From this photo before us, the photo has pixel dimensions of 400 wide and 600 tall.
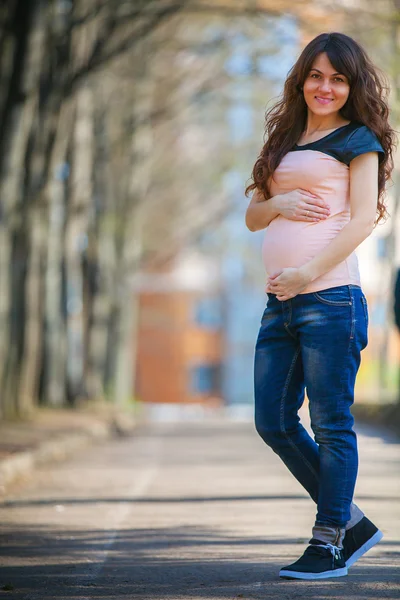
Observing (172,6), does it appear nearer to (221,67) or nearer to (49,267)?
(49,267)

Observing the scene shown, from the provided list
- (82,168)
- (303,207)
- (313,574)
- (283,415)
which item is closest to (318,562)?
(313,574)

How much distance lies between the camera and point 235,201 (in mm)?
39000

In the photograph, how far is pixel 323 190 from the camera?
16.8 ft

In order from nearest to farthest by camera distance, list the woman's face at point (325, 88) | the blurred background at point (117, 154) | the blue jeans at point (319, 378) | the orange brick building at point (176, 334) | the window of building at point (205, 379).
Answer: the blue jeans at point (319, 378) → the woman's face at point (325, 88) → the blurred background at point (117, 154) → the orange brick building at point (176, 334) → the window of building at point (205, 379)

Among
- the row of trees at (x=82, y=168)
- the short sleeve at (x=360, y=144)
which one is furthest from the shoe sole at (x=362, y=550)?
the row of trees at (x=82, y=168)

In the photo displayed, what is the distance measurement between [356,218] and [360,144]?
302 mm

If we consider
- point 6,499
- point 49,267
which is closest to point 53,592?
point 6,499

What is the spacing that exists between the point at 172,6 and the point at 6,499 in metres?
8.32

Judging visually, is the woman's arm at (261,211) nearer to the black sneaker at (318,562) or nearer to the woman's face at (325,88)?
the woman's face at (325,88)

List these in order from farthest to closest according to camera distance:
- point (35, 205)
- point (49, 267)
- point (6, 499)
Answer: point (49, 267) → point (35, 205) → point (6, 499)

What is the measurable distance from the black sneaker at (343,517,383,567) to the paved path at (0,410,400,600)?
0.34 feet

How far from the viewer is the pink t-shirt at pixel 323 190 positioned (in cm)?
507

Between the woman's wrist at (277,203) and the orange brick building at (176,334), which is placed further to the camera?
the orange brick building at (176,334)

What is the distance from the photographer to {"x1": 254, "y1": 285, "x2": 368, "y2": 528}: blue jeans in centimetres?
499
